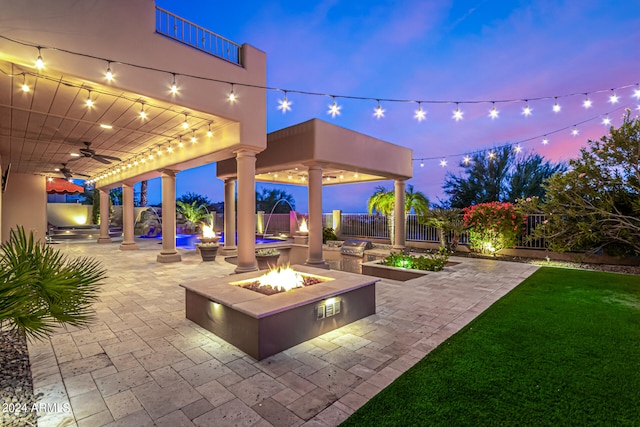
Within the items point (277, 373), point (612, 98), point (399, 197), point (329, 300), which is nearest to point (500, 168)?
point (399, 197)

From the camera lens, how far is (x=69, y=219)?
74.2ft

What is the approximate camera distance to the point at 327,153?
26.6 ft

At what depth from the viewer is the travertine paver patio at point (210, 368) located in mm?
2260

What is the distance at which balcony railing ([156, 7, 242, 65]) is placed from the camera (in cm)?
556

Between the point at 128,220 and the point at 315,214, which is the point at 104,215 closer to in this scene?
the point at 128,220

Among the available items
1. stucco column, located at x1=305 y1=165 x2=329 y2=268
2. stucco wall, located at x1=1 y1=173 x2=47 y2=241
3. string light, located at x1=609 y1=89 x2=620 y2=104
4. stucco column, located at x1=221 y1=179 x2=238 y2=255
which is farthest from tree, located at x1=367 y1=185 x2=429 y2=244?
stucco wall, located at x1=1 y1=173 x2=47 y2=241

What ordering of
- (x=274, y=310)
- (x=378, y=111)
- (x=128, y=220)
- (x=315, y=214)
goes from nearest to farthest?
(x=274, y=310) → (x=378, y=111) → (x=315, y=214) → (x=128, y=220)

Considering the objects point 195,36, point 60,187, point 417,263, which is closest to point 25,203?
point 60,187

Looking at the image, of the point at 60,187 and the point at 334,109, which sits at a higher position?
the point at 334,109

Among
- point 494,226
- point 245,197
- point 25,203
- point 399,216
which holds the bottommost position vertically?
point 494,226

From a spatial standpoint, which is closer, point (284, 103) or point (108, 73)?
point (108, 73)

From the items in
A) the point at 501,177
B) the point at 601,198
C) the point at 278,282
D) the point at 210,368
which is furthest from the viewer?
the point at 501,177

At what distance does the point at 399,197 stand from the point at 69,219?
2496cm

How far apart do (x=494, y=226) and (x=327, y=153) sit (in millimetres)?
6405
